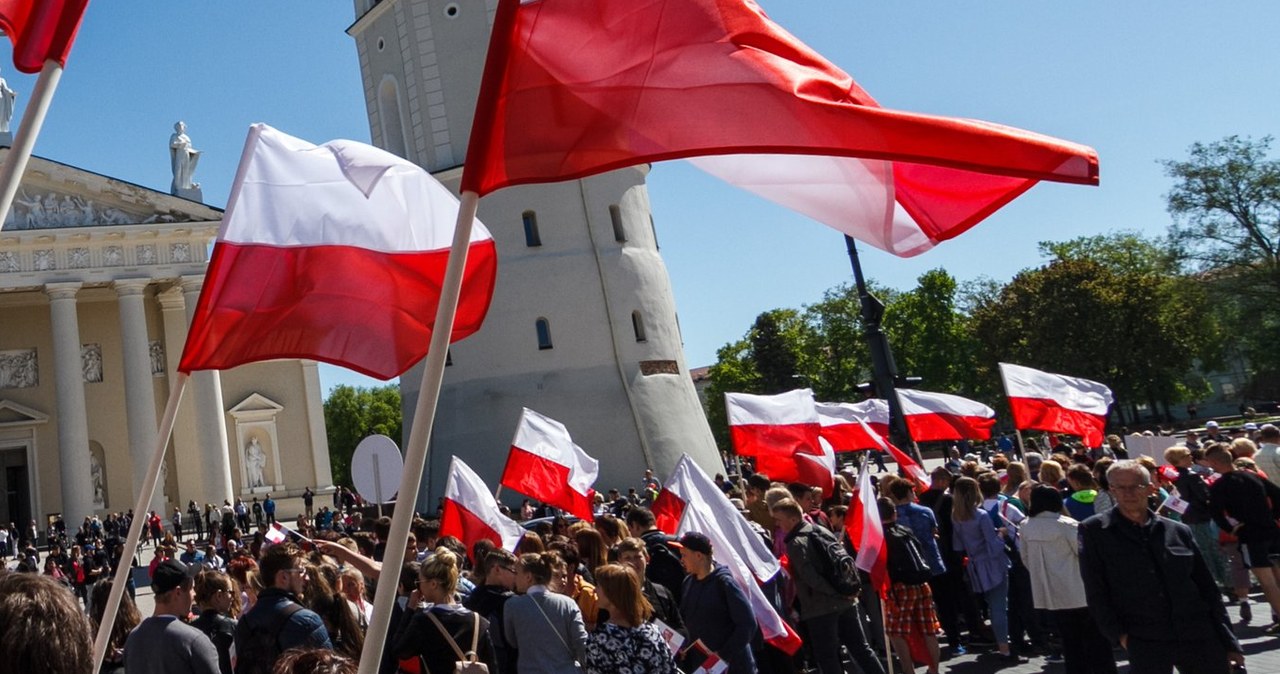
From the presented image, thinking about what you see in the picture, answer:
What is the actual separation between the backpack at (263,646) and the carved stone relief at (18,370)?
43.3 m

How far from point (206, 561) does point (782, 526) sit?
12.4 meters

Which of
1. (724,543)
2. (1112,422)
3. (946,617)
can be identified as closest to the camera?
(724,543)

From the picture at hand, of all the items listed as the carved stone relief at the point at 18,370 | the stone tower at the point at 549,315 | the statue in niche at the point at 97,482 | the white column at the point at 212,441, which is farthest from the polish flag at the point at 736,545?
the carved stone relief at the point at 18,370

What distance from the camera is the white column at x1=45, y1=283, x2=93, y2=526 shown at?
129ft

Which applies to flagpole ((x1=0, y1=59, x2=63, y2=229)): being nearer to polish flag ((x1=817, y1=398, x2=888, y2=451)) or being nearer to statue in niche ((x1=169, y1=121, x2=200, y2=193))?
polish flag ((x1=817, y1=398, x2=888, y2=451))

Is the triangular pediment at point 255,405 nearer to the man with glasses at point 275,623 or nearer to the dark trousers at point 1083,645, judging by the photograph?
the dark trousers at point 1083,645

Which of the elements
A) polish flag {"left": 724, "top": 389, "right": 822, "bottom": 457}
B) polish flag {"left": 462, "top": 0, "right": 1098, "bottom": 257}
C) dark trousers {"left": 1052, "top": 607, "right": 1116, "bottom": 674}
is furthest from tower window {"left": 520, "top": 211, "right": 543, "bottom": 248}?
polish flag {"left": 462, "top": 0, "right": 1098, "bottom": 257}

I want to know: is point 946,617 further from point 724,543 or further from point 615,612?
point 615,612

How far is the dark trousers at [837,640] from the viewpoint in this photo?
871 centimetres

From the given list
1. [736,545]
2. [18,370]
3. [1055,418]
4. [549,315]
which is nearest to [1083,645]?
[736,545]

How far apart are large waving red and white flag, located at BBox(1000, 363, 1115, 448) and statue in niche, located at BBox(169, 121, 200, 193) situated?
36092mm

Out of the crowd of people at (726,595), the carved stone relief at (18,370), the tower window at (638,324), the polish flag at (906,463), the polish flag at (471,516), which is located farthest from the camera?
the carved stone relief at (18,370)

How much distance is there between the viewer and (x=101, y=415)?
145ft

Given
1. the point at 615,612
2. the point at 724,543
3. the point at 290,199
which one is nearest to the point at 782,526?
the point at 724,543
